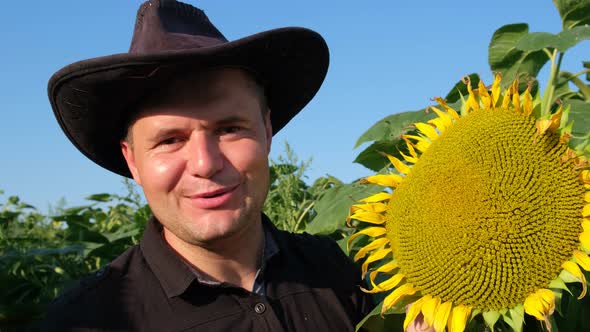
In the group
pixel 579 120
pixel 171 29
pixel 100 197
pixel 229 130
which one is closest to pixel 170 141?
pixel 229 130

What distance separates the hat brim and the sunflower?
71 cm

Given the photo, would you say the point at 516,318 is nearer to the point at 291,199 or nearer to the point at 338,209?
the point at 338,209

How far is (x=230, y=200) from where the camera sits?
221 cm

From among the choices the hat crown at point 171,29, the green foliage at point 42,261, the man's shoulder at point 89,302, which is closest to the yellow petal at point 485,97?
the hat crown at point 171,29

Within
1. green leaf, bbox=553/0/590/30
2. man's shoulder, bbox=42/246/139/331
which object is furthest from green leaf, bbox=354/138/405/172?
man's shoulder, bbox=42/246/139/331

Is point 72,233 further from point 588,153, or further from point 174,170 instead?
point 588,153

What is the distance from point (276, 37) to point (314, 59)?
33cm

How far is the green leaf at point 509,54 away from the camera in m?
2.91

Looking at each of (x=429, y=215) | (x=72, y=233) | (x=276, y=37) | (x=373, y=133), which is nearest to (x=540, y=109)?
(x=429, y=215)

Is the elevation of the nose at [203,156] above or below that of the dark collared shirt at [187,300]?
above

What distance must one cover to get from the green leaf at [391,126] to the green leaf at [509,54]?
44 centimetres

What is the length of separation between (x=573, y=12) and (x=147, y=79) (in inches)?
67.4

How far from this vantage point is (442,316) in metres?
1.84

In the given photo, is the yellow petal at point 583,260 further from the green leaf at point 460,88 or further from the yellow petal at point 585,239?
the green leaf at point 460,88
